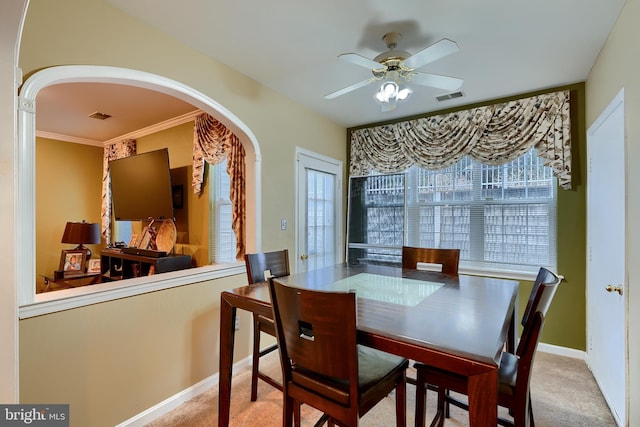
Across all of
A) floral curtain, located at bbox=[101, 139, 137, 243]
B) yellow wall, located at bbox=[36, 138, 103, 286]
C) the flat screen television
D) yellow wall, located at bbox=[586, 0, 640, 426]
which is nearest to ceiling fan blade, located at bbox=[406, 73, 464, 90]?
yellow wall, located at bbox=[586, 0, 640, 426]

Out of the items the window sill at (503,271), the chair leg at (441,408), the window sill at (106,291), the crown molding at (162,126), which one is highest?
the crown molding at (162,126)

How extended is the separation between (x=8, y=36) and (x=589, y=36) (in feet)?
10.5

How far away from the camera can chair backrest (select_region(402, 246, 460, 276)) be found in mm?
2436

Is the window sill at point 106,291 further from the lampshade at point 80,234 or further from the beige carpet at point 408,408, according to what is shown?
the lampshade at point 80,234

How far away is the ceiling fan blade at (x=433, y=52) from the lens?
5.46 feet

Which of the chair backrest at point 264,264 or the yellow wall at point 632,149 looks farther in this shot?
the chair backrest at point 264,264

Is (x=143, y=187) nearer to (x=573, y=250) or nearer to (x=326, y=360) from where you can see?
(x=326, y=360)

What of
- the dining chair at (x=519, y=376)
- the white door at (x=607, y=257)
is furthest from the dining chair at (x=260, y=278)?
the white door at (x=607, y=257)

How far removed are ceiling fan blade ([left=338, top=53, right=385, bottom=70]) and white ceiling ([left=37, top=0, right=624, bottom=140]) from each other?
25cm

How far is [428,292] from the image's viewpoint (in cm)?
178

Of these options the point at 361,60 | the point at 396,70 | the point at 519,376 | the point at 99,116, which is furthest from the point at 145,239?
the point at 519,376

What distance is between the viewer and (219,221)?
3609 mm

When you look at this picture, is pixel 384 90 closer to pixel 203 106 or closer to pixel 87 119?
pixel 203 106

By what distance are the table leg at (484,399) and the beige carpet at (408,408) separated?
1195 mm
